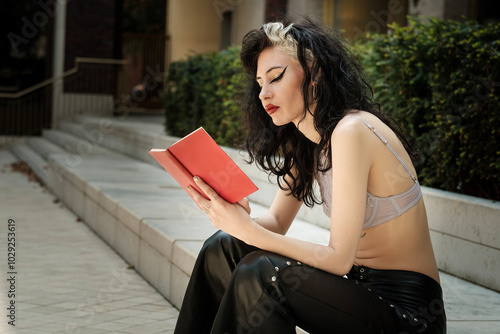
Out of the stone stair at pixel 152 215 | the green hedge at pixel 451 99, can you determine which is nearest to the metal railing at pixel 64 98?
the stone stair at pixel 152 215

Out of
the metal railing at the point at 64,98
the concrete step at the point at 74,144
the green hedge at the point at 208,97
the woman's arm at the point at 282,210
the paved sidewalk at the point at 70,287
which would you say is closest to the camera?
the woman's arm at the point at 282,210

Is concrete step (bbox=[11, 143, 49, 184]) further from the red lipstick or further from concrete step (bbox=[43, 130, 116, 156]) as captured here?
the red lipstick

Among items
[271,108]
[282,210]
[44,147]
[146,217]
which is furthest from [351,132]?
[44,147]

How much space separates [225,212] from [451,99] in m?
2.35

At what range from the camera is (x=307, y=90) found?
8.16 ft

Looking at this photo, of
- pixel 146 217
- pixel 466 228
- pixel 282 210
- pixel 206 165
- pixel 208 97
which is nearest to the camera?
pixel 206 165

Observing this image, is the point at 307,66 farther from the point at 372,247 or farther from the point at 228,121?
the point at 228,121

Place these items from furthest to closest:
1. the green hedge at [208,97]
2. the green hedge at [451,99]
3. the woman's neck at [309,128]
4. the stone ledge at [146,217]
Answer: the green hedge at [208,97], the stone ledge at [146,217], the green hedge at [451,99], the woman's neck at [309,128]

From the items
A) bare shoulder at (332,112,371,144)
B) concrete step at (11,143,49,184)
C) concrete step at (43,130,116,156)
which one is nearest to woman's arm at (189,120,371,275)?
bare shoulder at (332,112,371,144)

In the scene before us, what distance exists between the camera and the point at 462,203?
379 cm

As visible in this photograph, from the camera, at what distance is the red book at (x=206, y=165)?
92.2 inches

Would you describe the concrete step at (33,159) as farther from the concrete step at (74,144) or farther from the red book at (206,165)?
the red book at (206,165)

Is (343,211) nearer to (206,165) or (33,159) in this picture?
(206,165)

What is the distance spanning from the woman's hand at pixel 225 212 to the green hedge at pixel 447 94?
164cm
